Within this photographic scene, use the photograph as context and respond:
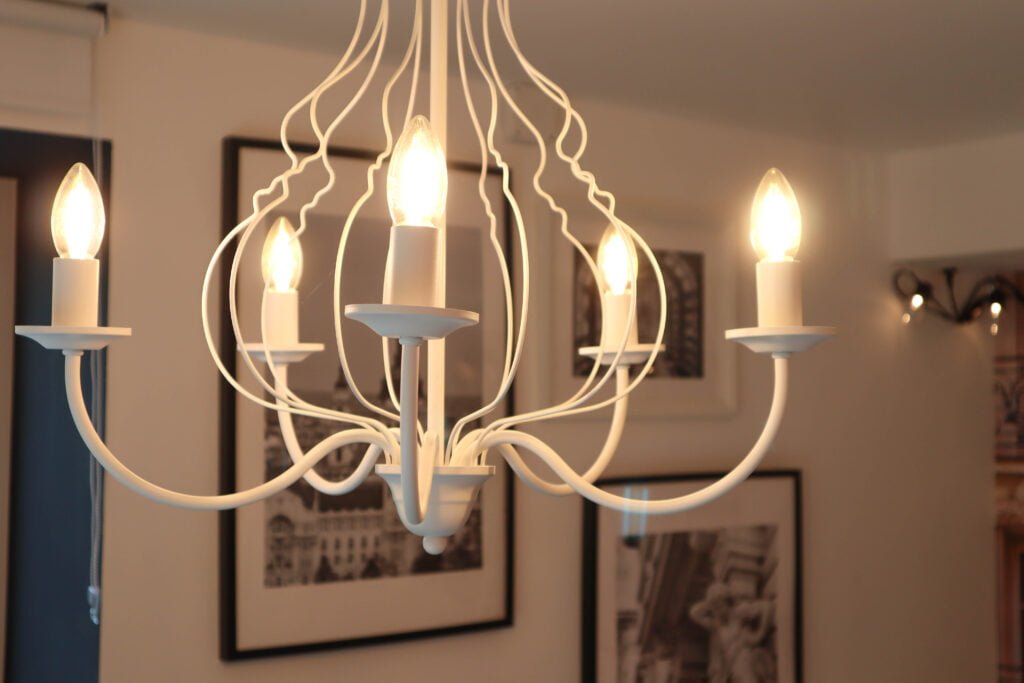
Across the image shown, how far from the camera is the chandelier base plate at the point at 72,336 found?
784 millimetres

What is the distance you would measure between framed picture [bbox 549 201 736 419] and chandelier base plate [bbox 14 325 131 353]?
1.62m

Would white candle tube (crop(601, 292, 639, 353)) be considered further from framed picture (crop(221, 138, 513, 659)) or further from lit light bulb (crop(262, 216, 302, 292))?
framed picture (crop(221, 138, 513, 659))

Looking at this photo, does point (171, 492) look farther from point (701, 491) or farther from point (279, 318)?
point (701, 491)

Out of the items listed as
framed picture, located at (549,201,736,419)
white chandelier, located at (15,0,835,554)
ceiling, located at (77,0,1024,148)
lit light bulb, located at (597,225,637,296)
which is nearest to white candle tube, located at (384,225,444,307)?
white chandelier, located at (15,0,835,554)

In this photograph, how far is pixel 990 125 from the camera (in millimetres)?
2678

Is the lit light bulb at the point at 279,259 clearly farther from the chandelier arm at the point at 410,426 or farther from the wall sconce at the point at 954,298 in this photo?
the wall sconce at the point at 954,298

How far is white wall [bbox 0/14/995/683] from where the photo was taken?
6.33 feet

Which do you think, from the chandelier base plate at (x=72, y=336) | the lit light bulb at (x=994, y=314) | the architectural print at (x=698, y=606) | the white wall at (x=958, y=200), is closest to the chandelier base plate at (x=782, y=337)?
the chandelier base plate at (x=72, y=336)

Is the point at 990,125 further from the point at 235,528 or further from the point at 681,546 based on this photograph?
the point at 235,528

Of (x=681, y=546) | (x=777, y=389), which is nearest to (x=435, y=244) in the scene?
(x=777, y=389)

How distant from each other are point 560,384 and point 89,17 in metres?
1.10

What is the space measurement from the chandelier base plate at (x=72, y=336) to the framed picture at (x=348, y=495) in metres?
1.19

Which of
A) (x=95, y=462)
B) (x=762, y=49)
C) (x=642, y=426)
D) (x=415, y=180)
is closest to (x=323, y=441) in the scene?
(x=415, y=180)

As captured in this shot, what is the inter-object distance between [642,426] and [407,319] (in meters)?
1.87
